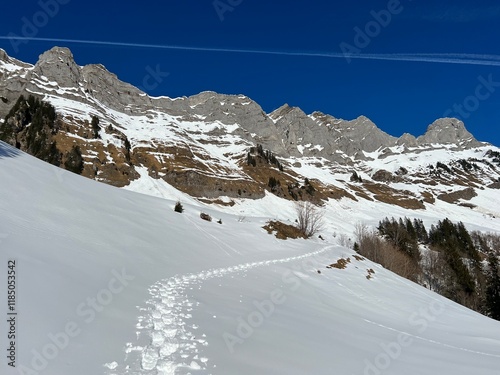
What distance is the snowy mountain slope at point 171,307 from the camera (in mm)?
5949

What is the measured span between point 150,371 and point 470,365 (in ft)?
28.9

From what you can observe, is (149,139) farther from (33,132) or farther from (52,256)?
(52,256)

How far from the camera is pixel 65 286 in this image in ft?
26.3

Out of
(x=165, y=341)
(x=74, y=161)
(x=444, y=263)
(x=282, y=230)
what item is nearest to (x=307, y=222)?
(x=282, y=230)

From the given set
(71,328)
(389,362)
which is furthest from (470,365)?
(71,328)

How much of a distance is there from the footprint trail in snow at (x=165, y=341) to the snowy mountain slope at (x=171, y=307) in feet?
0.11

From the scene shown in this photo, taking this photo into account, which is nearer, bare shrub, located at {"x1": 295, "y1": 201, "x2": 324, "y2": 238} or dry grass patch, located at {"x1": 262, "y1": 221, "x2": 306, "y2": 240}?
dry grass patch, located at {"x1": 262, "y1": 221, "x2": 306, "y2": 240}

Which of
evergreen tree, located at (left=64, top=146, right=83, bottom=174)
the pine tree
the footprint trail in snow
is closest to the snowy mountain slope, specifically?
the footprint trail in snow

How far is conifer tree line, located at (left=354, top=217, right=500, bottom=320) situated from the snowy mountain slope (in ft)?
148

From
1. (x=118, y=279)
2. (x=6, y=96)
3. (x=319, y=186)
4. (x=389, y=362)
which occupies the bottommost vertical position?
(x=118, y=279)

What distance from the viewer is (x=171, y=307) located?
9125mm

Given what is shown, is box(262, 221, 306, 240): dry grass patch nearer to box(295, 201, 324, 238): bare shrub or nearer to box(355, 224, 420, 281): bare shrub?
box(295, 201, 324, 238): bare shrub

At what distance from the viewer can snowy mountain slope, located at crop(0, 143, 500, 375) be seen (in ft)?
19.5

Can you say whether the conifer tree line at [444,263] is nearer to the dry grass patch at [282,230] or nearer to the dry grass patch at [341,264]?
the dry grass patch at [282,230]
